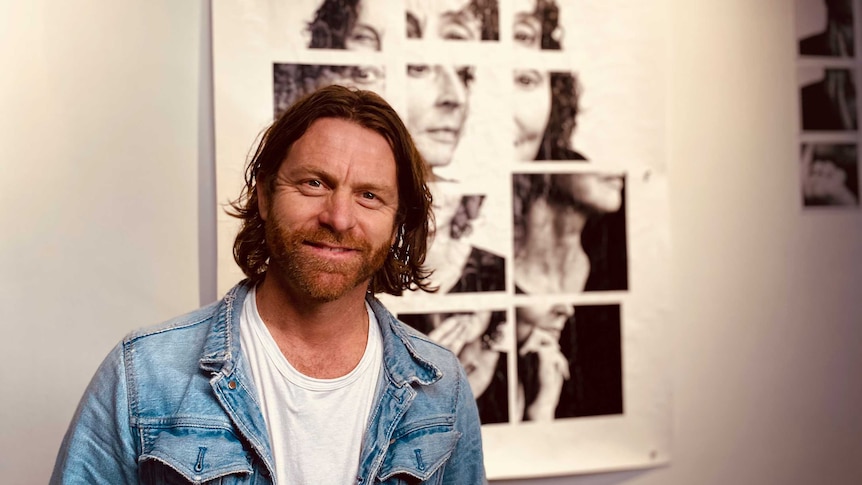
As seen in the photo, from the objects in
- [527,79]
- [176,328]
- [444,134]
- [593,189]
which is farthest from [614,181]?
[176,328]

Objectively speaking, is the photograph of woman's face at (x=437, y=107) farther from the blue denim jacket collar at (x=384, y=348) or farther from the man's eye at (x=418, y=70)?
the blue denim jacket collar at (x=384, y=348)

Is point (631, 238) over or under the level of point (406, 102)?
under

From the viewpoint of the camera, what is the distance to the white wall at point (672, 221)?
1.41 m

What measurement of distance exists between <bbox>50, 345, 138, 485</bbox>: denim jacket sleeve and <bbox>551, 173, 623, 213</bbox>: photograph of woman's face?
964 millimetres

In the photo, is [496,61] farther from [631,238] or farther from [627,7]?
[631,238]

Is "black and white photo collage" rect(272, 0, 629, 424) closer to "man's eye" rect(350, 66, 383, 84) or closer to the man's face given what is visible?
"man's eye" rect(350, 66, 383, 84)

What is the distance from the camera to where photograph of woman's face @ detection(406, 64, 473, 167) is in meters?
1.54

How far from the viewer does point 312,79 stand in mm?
1486

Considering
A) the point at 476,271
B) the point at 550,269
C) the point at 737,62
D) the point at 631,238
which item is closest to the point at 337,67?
the point at 476,271

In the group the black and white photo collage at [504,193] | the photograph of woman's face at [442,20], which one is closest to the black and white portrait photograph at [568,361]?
the black and white photo collage at [504,193]

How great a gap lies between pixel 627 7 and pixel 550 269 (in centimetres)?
58

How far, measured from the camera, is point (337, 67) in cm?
150

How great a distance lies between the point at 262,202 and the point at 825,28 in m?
1.37

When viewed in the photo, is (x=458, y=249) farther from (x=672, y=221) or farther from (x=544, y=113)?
(x=672, y=221)
